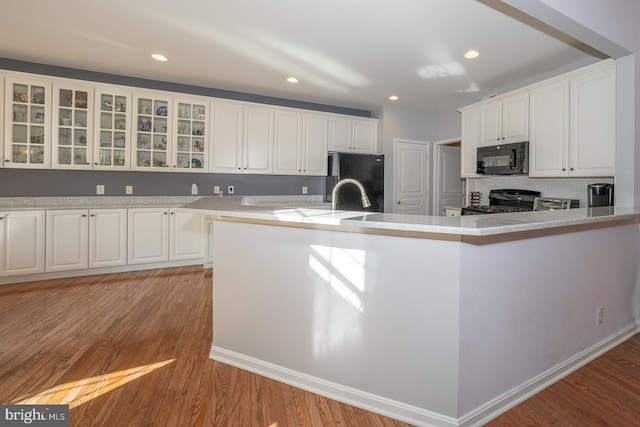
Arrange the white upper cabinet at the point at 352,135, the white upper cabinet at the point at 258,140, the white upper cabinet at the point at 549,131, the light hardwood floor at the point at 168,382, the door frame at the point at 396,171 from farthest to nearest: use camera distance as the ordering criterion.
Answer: the door frame at the point at 396,171 → the white upper cabinet at the point at 352,135 → the white upper cabinet at the point at 258,140 → the white upper cabinet at the point at 549,131 → the light hardwood floor at the point at 168,382

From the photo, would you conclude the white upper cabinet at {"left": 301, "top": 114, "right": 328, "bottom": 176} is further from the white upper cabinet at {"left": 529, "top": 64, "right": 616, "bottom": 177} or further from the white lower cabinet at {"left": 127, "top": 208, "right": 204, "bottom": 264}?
the white upper cabinet at {"left": 529, "top": 64, "right": 616, "bottom": 177}

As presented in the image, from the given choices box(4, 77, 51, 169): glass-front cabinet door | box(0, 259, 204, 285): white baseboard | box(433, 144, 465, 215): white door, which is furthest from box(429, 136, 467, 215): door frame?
box(4, 77, 51, 169): glass-front cabinet door

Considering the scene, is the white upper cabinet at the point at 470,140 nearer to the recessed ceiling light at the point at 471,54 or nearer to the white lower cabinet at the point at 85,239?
the recessed ceiling light at the point at 471,54

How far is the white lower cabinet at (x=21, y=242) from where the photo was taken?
341 cm

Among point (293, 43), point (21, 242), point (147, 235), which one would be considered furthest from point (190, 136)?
point (21, 242)

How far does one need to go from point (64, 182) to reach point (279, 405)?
412 centimetres

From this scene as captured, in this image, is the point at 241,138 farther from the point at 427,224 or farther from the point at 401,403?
the point at 401,403

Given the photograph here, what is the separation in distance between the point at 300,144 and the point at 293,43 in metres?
1.91

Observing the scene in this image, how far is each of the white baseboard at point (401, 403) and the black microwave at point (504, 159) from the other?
85.0 inches

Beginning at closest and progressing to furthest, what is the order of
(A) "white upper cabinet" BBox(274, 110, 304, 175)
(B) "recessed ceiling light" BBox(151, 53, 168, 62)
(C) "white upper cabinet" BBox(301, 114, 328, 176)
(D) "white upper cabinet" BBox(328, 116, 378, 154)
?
(B) "recessed ceiling light" BBox(151, 53, 168, 62)
(A) "white upper cabinet" BBox(274, 110, 304, 175)
(C) "white upper cabinet" BBox(301, 114, 328, 176)
(D) "white upper cabinet" BBox(328, 116, 378, 154)

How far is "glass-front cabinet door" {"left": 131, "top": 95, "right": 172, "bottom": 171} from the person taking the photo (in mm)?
4160

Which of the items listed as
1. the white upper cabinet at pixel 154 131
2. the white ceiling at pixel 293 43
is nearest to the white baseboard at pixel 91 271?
the white upper cabinet at pixel 154 131

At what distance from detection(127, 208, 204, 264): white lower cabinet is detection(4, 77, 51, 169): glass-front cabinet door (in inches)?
46.9

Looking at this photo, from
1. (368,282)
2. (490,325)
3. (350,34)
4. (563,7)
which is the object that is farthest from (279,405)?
(350,34)
